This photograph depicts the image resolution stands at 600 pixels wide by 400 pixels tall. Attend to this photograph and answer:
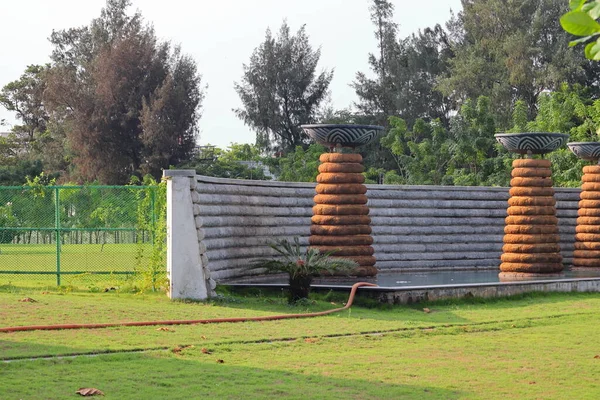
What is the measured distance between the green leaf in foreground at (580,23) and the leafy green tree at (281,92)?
55.6 m

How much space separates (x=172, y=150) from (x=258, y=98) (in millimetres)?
7477

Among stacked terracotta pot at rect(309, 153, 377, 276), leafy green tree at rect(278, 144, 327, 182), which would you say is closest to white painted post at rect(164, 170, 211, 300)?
stacked terracotta pot at rect(309, 153, 377, 276)

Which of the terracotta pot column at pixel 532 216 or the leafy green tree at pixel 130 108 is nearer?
the terracotta pot column at pixel 532 216

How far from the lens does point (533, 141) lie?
22.6 m

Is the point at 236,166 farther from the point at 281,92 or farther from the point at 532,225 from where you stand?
the point at 532,225

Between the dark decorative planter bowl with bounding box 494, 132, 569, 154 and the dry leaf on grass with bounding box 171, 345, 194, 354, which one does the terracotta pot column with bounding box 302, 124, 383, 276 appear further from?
the dry leaf on grass with bounding box 171, 345, 194, 354

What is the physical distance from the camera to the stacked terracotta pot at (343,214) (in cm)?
2056

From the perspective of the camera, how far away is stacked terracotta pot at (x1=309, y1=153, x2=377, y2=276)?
20562 mm

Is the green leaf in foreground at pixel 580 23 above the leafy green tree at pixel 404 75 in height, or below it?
below

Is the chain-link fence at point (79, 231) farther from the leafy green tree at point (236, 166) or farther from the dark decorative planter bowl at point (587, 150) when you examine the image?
the leafy green tree at point (236, 166)

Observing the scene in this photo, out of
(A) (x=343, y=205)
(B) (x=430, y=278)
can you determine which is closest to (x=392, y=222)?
(B) (x=430, y=278)

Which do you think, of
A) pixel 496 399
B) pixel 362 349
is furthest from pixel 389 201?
pixel 496 399

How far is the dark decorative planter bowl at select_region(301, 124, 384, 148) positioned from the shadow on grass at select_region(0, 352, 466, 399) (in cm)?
1046

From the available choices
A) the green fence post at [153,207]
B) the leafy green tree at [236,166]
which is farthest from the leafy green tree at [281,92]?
the green fence post at [153,207]
